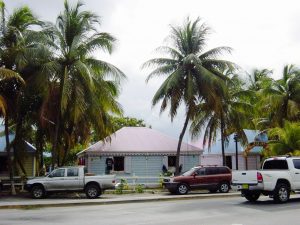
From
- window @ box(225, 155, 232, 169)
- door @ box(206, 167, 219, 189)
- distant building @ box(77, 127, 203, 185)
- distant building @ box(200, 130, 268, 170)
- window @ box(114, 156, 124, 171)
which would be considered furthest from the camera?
window @ box(225, 155, 232, 169)

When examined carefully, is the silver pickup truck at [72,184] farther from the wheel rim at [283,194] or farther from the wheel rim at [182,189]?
the wheel rim at [283,194]

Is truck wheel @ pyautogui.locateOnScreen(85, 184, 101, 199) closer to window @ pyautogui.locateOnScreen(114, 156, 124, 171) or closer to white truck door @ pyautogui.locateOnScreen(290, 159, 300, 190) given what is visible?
window @ pyautogui.locateOnScreen(114, 156, 124, 171)

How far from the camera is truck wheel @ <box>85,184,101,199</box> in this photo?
22.6m

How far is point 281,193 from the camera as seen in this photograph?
17.8 m

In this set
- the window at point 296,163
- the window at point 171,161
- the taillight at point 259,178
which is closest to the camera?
the taillight at point 259,178

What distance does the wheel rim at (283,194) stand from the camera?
17.8 m

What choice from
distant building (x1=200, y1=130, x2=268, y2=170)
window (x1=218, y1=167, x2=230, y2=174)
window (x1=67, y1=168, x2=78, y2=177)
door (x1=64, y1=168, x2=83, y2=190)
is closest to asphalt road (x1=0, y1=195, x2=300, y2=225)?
door (x1=64, y1=168, x2=83, y2=190)

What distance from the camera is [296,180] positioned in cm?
1834

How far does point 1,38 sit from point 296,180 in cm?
1745

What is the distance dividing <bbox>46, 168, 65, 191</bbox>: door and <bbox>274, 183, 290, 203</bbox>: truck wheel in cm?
1087

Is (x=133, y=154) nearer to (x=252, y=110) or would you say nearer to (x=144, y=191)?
(x=144, y=191)

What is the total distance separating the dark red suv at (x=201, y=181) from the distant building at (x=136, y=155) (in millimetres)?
5874

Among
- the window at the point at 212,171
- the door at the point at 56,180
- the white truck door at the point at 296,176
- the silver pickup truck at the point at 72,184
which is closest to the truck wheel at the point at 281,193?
the white truck door at the point at 296,176

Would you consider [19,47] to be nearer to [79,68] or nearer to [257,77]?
[79,68]
